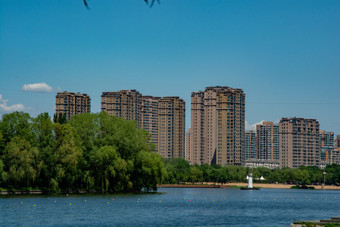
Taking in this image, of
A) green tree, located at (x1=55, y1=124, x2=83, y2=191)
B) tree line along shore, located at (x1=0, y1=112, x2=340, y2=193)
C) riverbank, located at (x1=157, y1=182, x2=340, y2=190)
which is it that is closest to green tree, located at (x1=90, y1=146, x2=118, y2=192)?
tree line along shore, located at (x1=0, y1=112, x2=340, y2=193)

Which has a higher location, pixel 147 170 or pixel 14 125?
pixel 14 125

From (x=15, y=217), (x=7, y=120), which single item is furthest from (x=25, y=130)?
(x=15, y=217)

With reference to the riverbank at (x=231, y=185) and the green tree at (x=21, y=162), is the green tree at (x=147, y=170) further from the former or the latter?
the riverbank at (x=231, y=185)

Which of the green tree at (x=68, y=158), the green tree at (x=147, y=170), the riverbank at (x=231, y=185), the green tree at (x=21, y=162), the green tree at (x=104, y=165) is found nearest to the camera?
the green tree at (x=21, y=162)

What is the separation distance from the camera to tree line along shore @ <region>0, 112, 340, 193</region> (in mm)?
75188

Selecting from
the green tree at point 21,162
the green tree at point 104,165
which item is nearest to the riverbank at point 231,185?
the green tree at point 104,165

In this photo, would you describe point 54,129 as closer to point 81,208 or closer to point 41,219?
point 81,208

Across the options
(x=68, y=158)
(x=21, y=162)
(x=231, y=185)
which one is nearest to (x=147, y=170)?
(x=68, y=158)

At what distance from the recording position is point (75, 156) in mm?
76250

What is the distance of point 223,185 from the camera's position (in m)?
182

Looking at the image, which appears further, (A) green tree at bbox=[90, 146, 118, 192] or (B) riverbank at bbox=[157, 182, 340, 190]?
(B) riverbank at bbox=[157, 182, 340, 190]

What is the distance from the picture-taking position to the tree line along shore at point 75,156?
75.2m

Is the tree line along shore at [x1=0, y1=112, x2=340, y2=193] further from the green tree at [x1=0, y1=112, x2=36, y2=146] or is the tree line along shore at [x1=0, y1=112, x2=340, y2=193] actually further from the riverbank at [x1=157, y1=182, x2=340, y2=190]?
the riverbank at [x1=157, y1=182, x2=340, y2=190]

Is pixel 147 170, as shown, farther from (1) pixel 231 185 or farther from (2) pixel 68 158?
(1) pixel 231 185
